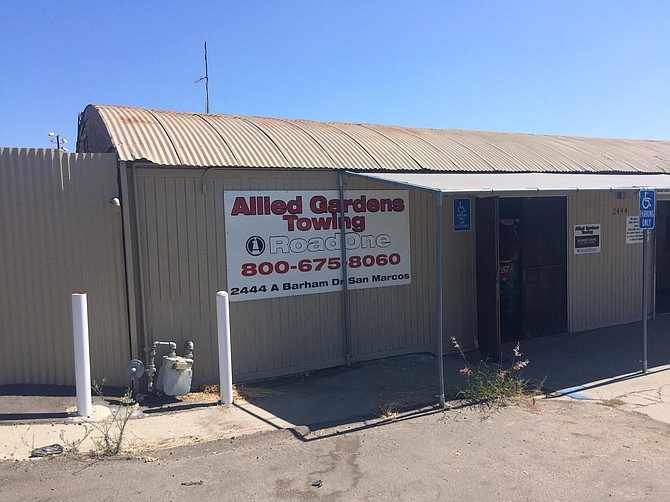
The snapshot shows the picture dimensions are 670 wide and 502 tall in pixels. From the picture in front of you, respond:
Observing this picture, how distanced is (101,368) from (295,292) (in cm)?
251

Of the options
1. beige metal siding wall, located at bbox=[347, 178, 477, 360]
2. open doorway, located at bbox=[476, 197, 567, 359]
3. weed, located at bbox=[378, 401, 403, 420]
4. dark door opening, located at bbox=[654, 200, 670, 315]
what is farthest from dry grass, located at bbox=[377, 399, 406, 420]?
dark door opening, located at bbox=[654, 200, 670, 315]

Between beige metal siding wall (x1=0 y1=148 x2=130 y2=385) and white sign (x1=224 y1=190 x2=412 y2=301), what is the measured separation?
1.40 meters

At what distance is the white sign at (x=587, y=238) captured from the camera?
10094 mm

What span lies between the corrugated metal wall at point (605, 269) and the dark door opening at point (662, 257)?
74 centimetres

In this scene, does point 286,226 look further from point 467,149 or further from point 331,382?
point 467,149

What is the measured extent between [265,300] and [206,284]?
0.81 meters

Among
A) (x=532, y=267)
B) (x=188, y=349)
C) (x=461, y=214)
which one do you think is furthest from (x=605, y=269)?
(x=188, y=349)

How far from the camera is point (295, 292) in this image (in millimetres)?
7578

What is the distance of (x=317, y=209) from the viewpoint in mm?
7668

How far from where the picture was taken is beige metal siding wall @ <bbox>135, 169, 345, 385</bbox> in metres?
6.67

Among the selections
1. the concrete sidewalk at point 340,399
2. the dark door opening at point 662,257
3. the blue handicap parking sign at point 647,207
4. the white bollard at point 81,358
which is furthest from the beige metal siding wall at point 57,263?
the dark door opening at point 662,257

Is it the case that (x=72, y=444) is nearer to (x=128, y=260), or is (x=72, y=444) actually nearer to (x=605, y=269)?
(x=128, y=260)

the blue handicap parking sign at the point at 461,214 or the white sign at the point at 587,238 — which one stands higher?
the blue handicap parking sign at the point at 461,214

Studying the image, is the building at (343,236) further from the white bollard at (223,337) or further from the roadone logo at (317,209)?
the white bollard at (223,337)
